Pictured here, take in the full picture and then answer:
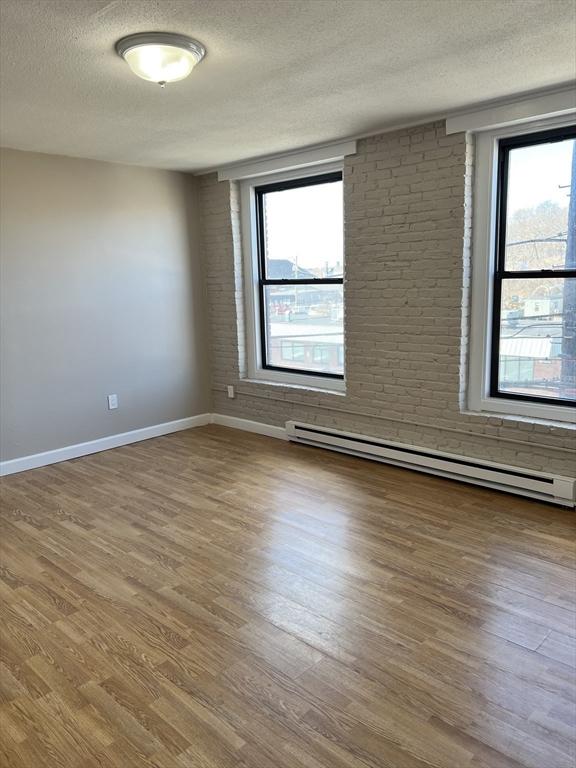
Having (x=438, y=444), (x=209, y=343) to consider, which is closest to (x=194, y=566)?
(x=438, y=444)

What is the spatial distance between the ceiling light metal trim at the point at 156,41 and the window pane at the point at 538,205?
219 centimetres

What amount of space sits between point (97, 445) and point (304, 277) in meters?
2.33

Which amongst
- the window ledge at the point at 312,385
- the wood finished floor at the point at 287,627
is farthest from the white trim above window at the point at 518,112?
the wood finished floor at the point at 287,627

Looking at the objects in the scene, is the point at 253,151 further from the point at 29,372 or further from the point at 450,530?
the point at 450,530

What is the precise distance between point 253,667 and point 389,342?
2.66 metres

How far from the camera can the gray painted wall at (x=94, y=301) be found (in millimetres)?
4332

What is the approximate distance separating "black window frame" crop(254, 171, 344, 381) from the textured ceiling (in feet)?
2.08

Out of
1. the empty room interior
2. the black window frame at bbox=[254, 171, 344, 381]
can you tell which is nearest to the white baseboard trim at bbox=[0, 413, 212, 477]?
the empty room interior

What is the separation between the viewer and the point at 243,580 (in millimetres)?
2768

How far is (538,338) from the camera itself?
3.64 m

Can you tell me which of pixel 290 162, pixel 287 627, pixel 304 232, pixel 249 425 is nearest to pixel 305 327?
pixel 304 232

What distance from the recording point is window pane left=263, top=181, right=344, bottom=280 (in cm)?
465

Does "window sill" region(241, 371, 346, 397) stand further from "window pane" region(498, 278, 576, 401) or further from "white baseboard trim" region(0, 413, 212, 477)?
"window pane" region(498, 278, 576, 401)

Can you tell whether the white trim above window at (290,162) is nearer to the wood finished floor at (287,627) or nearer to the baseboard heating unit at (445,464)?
the baseboard heating unit at (445,464)
